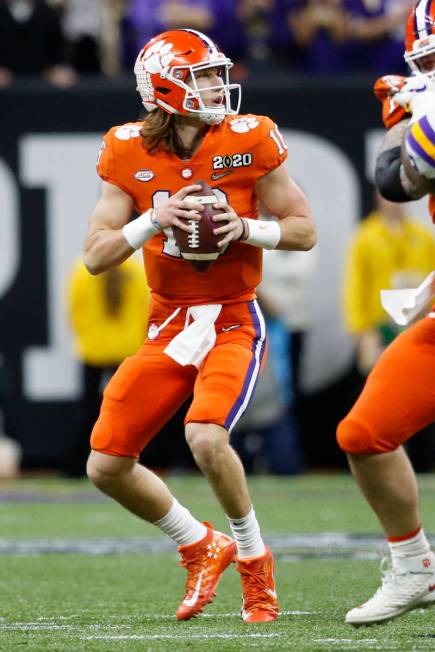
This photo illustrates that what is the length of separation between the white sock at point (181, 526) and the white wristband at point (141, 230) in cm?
88

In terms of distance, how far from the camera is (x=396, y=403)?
408 centimetres

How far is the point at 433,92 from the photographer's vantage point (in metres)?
4.09

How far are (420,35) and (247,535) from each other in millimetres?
1634

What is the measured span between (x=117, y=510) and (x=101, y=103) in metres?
3.26

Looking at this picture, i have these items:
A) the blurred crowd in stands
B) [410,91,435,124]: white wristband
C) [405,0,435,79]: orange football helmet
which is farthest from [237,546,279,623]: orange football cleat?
the blurred crowd in stands

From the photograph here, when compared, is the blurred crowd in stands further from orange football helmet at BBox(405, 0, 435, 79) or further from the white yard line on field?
the white yard line on field

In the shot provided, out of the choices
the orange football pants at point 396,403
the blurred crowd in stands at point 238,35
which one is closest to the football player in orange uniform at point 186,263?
the orange football pants at point 396,403

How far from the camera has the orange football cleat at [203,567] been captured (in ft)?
15.0

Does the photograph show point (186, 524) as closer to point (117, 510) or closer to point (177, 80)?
point (177, 80)

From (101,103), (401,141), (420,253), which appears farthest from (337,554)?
(101,103)

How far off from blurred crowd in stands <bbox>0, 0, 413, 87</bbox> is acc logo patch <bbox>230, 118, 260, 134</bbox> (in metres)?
5.43

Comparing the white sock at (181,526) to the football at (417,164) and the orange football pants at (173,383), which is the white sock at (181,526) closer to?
the orange football pants at (173,383)

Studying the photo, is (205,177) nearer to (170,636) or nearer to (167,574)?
(170,636)

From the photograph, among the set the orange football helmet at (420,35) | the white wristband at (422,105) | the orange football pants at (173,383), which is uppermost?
the orange football helmet at (420,35)
